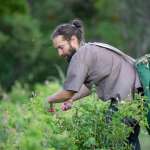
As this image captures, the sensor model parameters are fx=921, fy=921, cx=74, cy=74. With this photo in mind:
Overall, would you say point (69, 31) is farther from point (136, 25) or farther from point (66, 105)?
A: point (136, 25)

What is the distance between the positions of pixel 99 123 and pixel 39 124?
3.96 feet

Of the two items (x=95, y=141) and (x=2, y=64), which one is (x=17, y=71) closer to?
(x=2, y=64)

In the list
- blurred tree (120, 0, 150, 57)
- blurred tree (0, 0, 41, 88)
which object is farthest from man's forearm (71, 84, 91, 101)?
blurred tree (0, 0, 41, 88)

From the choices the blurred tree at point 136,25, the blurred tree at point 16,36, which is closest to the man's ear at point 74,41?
A: the blurred tree at point 136,25

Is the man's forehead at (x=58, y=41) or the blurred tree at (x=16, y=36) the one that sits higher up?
the blurred tree at (x=16, y=36)

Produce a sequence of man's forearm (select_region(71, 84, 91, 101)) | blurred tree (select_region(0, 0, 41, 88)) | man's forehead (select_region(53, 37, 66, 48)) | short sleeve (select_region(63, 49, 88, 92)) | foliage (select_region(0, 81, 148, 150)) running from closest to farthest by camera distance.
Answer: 1. foliage (select_region(0, 81, 148, 150))
2. short sleeve (select_region(63, 49, 88, 92))
3. man's forehead (select_region(53, 37, 66, 48))
4. man's forearm (select_region(71, 84, 91, 101))
5. blurred tree (select_region(0, 0, 41, 88))

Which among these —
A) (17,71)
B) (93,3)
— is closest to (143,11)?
(17,71)

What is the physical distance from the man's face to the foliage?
49 cm

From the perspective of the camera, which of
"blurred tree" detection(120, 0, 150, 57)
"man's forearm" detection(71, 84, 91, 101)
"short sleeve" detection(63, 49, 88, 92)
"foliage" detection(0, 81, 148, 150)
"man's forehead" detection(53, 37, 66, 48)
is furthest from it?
"blurred tree" detection(120, 0, 150, 57)

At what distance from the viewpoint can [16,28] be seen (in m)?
38.0

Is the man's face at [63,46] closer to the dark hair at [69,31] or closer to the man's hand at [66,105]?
the dark hair at [69,31]

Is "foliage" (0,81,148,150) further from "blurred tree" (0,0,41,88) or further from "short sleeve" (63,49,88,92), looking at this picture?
"blurred tree" (0,0,41,88)

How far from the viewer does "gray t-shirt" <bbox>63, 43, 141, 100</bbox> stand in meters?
8.64

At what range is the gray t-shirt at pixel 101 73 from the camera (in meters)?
8.64
